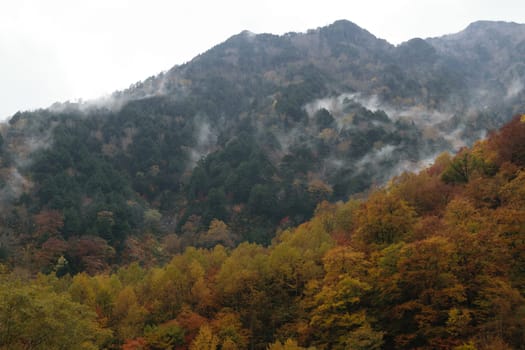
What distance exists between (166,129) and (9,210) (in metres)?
83.0

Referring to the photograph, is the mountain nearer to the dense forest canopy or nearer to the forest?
the dense forest canopy

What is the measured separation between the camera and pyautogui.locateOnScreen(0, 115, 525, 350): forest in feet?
105

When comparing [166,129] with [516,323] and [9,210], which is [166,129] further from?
[516,323]

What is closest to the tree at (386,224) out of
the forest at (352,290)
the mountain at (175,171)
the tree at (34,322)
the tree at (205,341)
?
the forest at (352,290)

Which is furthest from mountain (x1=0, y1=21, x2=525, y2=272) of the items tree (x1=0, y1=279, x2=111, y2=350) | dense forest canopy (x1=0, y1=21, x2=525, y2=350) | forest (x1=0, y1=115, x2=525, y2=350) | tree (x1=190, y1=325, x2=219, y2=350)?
tree (x1=0, y1=279, x2=111, y2=350)

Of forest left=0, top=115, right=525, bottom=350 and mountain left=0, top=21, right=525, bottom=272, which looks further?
mountain left=0, top=21, right=525, bottom=272

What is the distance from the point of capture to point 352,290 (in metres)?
39.9

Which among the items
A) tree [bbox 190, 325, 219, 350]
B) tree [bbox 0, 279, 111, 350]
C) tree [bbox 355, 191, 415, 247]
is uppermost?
tree [bbox 0, 279, 111, 350]

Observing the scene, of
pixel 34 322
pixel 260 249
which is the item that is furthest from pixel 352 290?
pixel 260 249

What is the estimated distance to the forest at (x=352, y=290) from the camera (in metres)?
32.1

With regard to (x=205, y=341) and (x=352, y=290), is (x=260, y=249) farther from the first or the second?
(x=352, y=290)

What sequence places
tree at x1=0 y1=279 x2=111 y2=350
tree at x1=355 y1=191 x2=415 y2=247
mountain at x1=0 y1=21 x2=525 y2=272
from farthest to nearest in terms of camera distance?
mountain at x1=0 y1=21 x2=525 y2=272 < tree at x1=355 y1=191 x2=415 y2=247 < tree at x1=0 y1=279 x2=111 y2=350

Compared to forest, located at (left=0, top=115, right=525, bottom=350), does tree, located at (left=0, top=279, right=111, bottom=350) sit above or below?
above

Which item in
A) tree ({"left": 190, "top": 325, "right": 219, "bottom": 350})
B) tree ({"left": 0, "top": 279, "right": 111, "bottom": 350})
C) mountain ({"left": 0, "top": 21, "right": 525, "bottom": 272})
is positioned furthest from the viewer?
mountain ({"left": 0, "top": 21, "right": 525, "bottom": 272})
